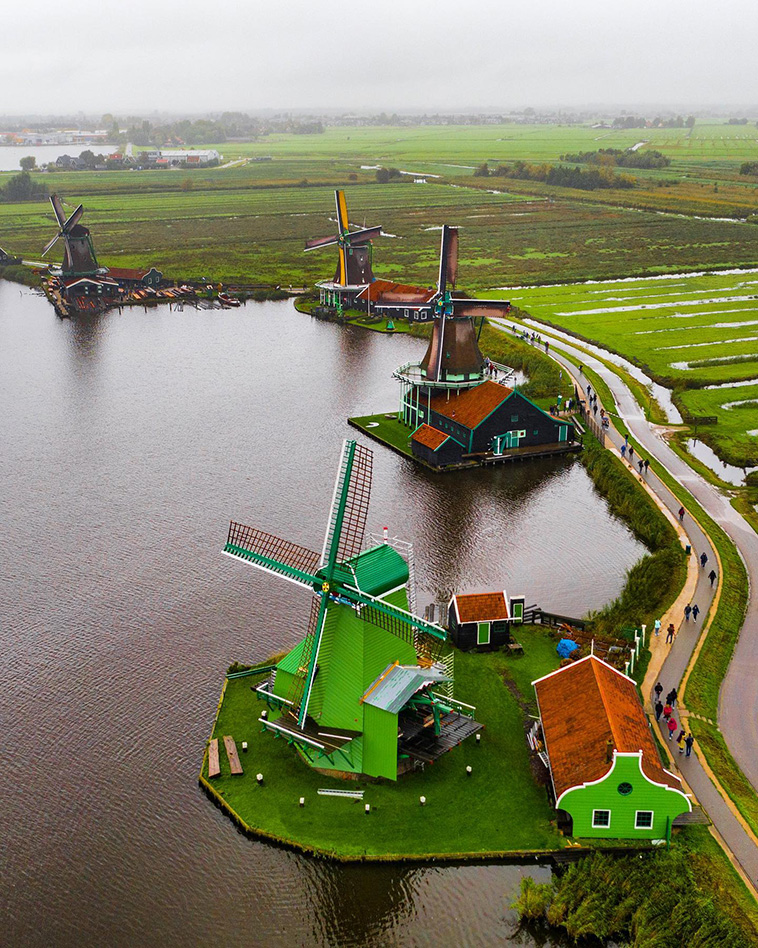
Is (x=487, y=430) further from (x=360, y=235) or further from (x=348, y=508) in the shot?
(x=360, y=235)

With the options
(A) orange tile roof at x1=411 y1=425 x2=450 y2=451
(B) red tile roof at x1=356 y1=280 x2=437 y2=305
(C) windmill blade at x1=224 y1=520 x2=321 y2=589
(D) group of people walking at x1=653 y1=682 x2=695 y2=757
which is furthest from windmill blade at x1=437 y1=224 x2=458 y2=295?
(D) group of people walking at x1=653 y1=682 x2=695 y2=757

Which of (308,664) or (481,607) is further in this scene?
(481,607)

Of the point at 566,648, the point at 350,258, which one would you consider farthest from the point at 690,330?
the point at 566,648

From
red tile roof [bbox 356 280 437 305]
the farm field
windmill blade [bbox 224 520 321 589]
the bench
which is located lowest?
the bench

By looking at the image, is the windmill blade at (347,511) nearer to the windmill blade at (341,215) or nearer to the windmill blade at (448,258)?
the windmill blade at (448,258)

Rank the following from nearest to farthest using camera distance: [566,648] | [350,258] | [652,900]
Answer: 1. [652,900]
2. [566,648]
3. [350,258]

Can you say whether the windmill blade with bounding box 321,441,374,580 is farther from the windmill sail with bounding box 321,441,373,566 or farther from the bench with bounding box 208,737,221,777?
the bench with bounding box 208,737,221,777
